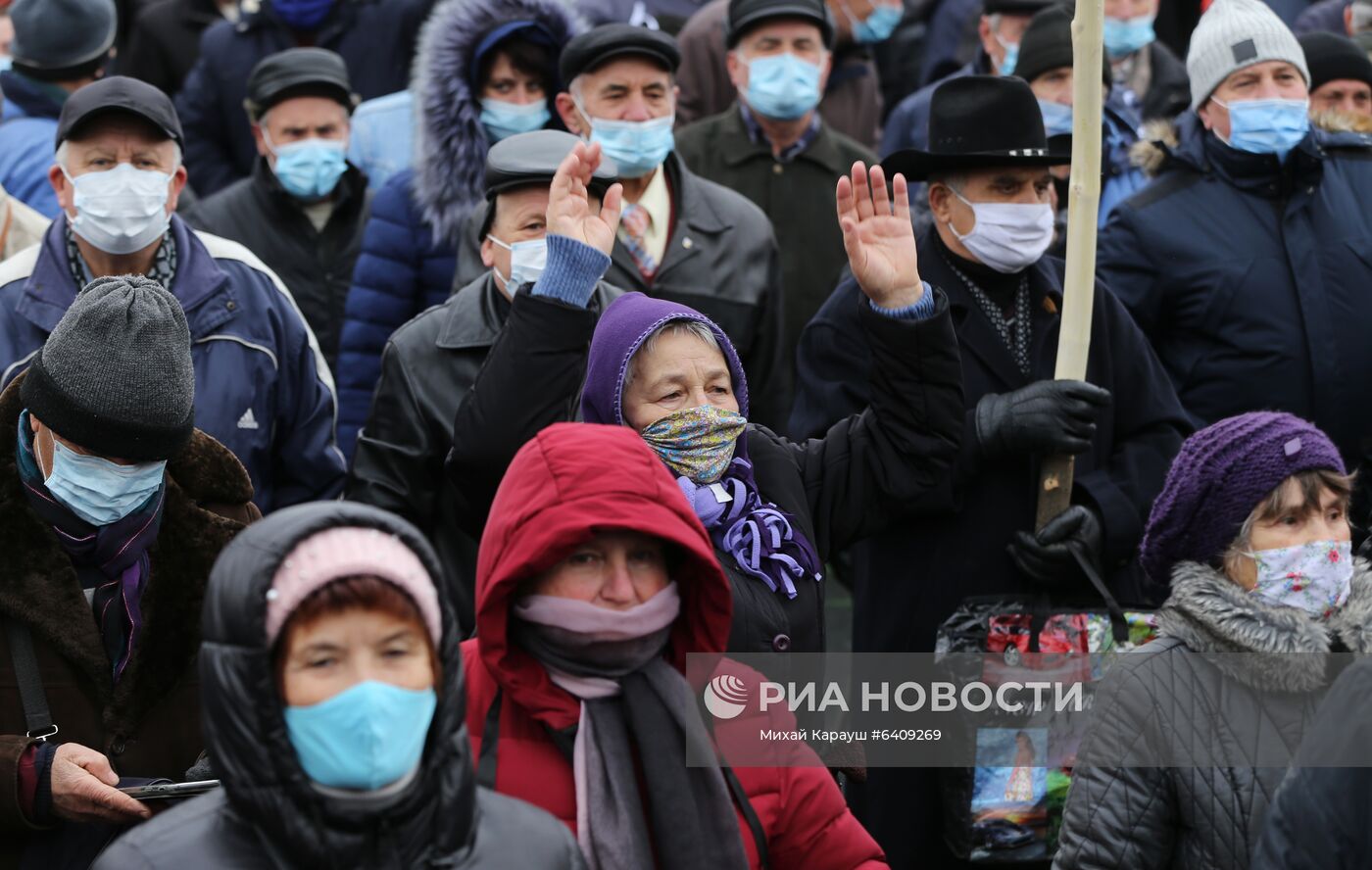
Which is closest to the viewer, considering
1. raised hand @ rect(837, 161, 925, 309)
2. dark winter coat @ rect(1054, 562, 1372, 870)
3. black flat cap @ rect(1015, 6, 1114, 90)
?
dark winter coat @ rect(1054, 562, 1372, 870)

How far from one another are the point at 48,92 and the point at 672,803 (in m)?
5.06

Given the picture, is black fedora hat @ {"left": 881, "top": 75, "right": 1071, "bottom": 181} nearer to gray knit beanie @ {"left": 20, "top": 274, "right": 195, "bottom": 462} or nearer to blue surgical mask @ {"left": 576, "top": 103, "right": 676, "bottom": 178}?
blue surgical mask @ {"left": 576, "top": 103, "right": 676, "bottom": 178}

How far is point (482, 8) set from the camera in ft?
24.1

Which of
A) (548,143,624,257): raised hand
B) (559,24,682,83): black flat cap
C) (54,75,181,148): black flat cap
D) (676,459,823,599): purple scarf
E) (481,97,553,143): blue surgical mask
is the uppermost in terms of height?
(559,24,682,83): black flat cap

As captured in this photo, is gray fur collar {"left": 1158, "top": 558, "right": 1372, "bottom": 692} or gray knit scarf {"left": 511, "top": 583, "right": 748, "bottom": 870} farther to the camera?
gray fur collar {"left": 1158, "top": 558, "right": 1372, "bottom": 692}

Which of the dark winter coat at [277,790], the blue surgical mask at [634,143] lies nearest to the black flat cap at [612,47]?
the blue surgical mask at [634,143]

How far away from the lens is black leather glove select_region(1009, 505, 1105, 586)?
5.59m

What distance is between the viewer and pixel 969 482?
18.9 ft

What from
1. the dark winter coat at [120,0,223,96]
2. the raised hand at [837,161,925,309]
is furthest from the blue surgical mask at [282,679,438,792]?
the dark winter coat at [120,0,223,96]

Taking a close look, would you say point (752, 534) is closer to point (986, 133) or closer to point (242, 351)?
point (986, 133)

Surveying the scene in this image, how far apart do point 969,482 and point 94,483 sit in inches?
99.3

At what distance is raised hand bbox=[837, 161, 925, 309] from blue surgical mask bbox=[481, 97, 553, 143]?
251 cm

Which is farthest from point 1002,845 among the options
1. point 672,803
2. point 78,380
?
point 78,380

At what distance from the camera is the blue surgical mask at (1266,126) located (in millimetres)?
6734
